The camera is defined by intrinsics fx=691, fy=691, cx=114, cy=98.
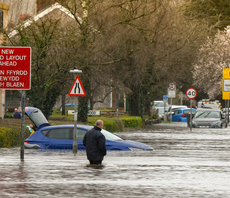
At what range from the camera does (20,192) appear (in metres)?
11.7

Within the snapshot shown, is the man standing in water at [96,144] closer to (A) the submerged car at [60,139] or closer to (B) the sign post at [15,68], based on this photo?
(B) the sign post at [15,68]

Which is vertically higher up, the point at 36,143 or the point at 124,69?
the point at 124,69

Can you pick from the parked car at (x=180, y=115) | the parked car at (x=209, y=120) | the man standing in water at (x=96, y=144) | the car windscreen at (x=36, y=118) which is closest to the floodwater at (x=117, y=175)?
the man standing in water at (x=96, y=144)

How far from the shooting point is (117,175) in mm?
14711

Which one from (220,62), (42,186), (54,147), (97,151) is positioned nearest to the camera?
(42,186)

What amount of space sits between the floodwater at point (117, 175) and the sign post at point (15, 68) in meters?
2.00

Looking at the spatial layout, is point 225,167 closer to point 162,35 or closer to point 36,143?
point 36,143

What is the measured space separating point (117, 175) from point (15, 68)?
5.24m

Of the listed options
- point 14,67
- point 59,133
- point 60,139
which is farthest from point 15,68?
point 60,139

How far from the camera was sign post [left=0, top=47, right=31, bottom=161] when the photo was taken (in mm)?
18406

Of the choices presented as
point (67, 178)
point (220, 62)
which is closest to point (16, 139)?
point (67, 178)

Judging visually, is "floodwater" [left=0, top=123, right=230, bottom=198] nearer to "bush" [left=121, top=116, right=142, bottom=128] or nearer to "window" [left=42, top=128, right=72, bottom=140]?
"window" [left=42, top=128, right=72, bottom=140]

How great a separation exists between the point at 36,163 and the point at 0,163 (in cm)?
90

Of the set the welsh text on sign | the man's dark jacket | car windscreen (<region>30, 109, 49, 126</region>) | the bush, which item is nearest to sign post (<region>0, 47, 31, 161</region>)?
the welsh text on sign
